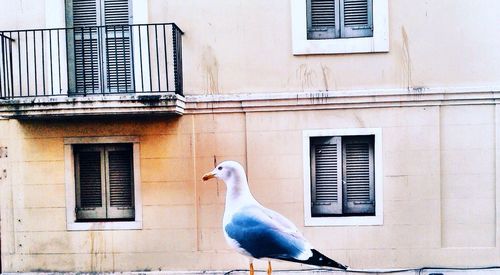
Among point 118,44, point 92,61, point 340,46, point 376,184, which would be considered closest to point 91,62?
point 92,61

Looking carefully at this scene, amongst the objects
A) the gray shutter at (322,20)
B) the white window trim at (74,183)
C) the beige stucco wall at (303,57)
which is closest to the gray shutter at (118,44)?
the beige stucco wall at (303,57)

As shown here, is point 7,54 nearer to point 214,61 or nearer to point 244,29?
point 214,61

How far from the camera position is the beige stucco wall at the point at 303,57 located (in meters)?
6.76

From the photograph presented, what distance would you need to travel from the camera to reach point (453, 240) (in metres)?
6.92

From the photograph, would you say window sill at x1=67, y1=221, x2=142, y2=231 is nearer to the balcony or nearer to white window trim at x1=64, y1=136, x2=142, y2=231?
white window trim at x1=64, y1=136, x2=142, y2=231

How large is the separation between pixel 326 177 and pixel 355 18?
7.64ft

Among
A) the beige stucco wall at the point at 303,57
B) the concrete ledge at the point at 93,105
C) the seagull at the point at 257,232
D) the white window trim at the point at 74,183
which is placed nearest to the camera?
the seagull at the point at 257,232

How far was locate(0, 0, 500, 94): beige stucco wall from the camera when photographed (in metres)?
6.76

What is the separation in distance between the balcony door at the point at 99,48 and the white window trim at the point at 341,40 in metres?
2.45

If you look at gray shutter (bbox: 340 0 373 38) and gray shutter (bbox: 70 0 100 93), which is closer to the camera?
gray shutter (bbox: 340 0 373 38)

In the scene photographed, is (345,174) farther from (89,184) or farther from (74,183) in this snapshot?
(74,183)

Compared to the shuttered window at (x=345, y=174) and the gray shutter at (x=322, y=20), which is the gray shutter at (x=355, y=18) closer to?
the gray shutter at (x=322, y=20)

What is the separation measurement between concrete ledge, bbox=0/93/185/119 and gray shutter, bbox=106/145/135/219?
0.89 meters

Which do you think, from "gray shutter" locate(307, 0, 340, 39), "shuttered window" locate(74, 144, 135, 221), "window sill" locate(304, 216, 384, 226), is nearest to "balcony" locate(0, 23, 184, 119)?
"shuttered window" locate(74, 144, 135, 221)
